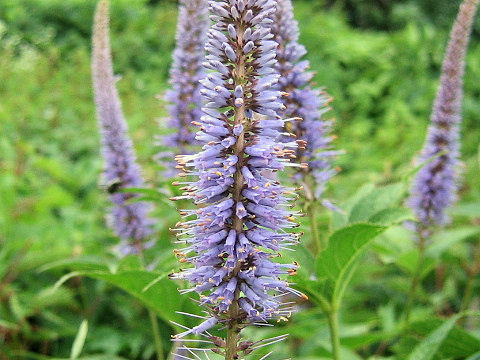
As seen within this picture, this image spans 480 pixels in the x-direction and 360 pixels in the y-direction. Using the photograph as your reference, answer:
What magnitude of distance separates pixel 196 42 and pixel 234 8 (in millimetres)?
1294

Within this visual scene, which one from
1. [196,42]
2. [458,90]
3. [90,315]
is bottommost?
[90,315]

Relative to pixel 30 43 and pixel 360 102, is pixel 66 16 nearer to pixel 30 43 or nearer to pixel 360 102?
pixel 30 43

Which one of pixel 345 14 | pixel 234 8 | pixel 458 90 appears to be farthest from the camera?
pixel 345 14

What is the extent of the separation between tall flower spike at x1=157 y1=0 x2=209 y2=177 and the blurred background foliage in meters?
0.34

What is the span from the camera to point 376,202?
2508 millimetres

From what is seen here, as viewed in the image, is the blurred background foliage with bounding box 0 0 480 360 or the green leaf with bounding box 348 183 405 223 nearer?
the green leaf with bounding box 348 183 405 223

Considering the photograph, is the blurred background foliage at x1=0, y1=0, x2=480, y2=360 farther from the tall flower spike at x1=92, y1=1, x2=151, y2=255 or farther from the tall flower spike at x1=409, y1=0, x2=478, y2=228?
the tall flower spike at x1=409, y1=0, x2=478, y2=228

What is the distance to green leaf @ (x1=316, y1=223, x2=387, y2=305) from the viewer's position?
2059 mm

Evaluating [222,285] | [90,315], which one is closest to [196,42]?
[222,285]

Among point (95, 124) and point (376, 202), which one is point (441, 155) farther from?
point (95, 124)

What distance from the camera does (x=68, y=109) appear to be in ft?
24.0

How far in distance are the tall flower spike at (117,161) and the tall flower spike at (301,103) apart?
3.35 feet

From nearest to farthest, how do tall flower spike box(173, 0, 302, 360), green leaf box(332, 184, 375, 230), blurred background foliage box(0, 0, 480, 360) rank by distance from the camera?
tall flower spike box(173, 0, 302, 360)
green leaf box(332, 184, 375, 230)
blurred background foliage box(0, 0, 480, 360)

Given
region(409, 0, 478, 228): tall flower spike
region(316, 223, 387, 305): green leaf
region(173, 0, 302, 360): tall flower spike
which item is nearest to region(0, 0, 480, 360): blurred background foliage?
region(409, 0, 478, 228): tall flower spike
